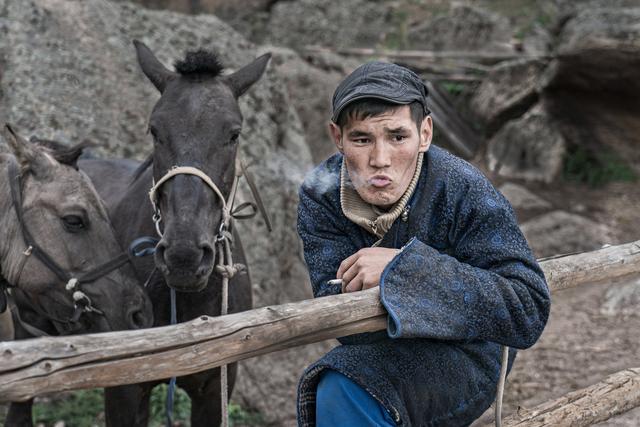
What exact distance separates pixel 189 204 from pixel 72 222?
63cm

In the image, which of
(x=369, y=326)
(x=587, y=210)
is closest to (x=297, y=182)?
(x=587, y=210)

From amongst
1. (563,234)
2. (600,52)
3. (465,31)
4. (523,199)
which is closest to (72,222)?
(563,234)

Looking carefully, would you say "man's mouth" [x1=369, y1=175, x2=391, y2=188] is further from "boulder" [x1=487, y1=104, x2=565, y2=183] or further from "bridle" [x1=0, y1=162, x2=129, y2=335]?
"boulder" [x1=487, y1=104, x2=565, y2=183]

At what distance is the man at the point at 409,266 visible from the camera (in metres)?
2.00

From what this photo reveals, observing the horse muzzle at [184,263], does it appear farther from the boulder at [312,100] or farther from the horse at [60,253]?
the boulder at [312,100]

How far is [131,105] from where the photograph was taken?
251 inches

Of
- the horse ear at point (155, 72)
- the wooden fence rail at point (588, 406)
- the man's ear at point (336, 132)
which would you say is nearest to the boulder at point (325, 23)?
the horse ear at point (155, 72)

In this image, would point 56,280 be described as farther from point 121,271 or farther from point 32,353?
point 32,353

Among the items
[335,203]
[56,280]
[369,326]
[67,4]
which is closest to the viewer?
[369,326]

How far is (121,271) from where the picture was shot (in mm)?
3373

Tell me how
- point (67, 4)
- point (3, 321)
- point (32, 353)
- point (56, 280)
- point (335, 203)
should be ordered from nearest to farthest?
1. point (32, 353)
2. point (335, 203)
3. point (56, 280)
4. point (3, 321)
5. point (67, 4)

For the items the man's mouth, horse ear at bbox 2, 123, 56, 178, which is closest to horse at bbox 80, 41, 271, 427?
horse ear at bbox 2, 123, 56, 178

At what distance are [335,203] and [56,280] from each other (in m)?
1.55

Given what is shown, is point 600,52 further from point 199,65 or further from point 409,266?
point 409,266
